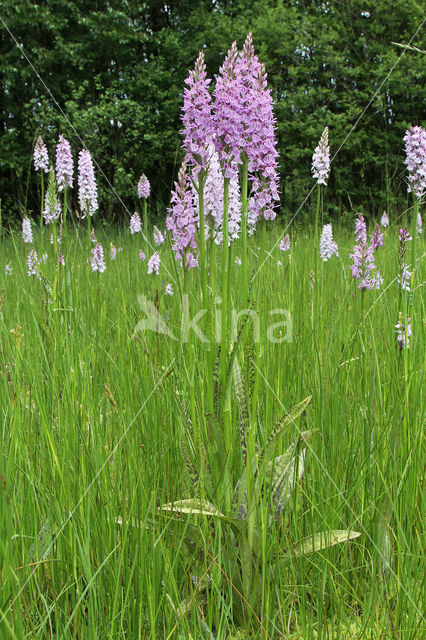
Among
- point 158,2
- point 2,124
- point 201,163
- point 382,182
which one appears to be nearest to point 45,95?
point 2,124

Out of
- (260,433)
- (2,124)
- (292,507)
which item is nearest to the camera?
(292,507)

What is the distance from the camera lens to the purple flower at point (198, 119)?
4.42ft

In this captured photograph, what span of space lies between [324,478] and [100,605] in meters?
0.68

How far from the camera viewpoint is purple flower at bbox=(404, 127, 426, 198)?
Result: 224cm

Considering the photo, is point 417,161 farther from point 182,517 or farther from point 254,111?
point 182,517

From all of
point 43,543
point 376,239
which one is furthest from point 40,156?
Result: point 43,543

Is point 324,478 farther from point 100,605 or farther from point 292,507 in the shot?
point 100,605

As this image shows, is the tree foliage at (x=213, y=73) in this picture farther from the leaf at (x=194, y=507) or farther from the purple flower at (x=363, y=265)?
the leaf at (x=194, y=507)

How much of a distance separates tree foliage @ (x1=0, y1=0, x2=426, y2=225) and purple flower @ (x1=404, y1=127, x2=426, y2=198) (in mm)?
10064

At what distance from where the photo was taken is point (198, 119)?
1.35 metres

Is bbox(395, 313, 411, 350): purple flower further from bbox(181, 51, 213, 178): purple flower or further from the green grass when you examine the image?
bbox(181, 51, 213, 178): purple flower

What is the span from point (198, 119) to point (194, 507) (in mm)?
916

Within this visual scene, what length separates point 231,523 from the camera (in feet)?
4.22

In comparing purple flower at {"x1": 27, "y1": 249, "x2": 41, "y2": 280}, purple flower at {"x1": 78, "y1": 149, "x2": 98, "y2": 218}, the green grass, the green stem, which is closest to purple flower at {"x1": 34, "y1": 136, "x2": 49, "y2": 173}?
purple flower at {"x1": 78, "y1": 149, "x2": 98, "y2": 218}
